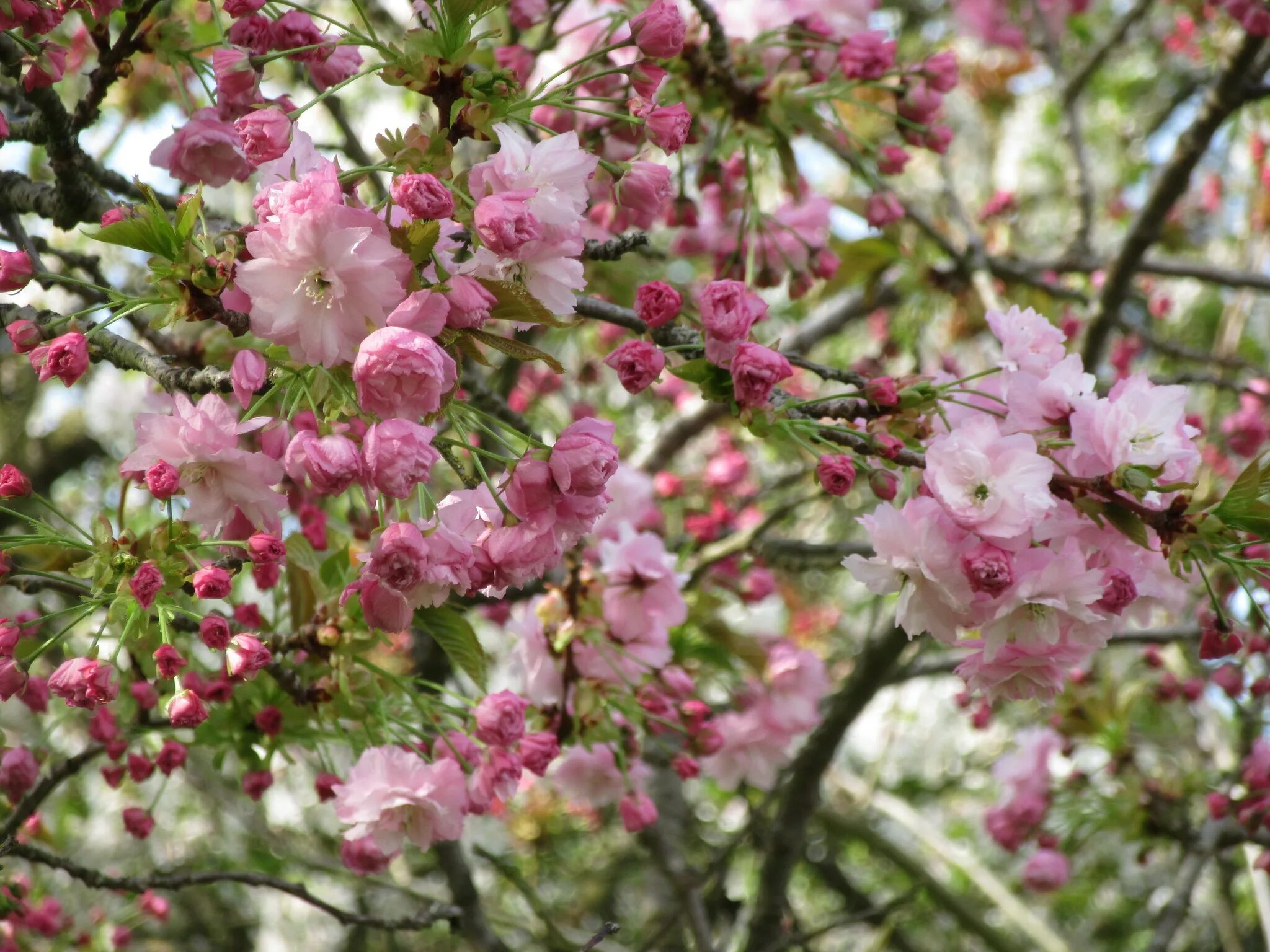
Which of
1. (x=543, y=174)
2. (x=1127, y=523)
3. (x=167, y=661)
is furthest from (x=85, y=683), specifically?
(x=1127, y=523)

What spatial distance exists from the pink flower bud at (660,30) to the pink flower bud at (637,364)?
1.37ft

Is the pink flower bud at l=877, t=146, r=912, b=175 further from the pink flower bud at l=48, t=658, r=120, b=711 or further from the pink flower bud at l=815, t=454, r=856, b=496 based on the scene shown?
the pink flower bud at l=48, t=658, r=120, b=711

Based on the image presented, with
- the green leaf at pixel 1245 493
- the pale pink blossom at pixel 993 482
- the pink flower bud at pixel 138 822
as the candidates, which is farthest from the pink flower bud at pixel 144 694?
the green leaf at pixel 1245 493

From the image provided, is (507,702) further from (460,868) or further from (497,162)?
(460,868)

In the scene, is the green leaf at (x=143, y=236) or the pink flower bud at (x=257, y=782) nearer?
the green leaf at (x=143, y=236)

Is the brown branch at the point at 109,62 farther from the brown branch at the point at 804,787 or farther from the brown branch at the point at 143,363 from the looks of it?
the brown branch at the point at 804,787

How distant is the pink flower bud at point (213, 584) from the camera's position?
45.0 inches

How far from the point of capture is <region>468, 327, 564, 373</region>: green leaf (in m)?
1.10

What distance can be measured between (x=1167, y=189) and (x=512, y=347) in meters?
1.74

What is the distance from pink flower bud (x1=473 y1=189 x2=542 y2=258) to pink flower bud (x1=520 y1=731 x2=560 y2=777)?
0.71 meters

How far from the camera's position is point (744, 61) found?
1.95 m

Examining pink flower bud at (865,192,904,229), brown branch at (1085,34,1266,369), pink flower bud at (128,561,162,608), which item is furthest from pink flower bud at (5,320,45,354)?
brown branch at (1085,34,1266,369)

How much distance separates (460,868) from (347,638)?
84 cm

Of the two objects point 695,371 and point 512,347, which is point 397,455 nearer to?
point 512,347
